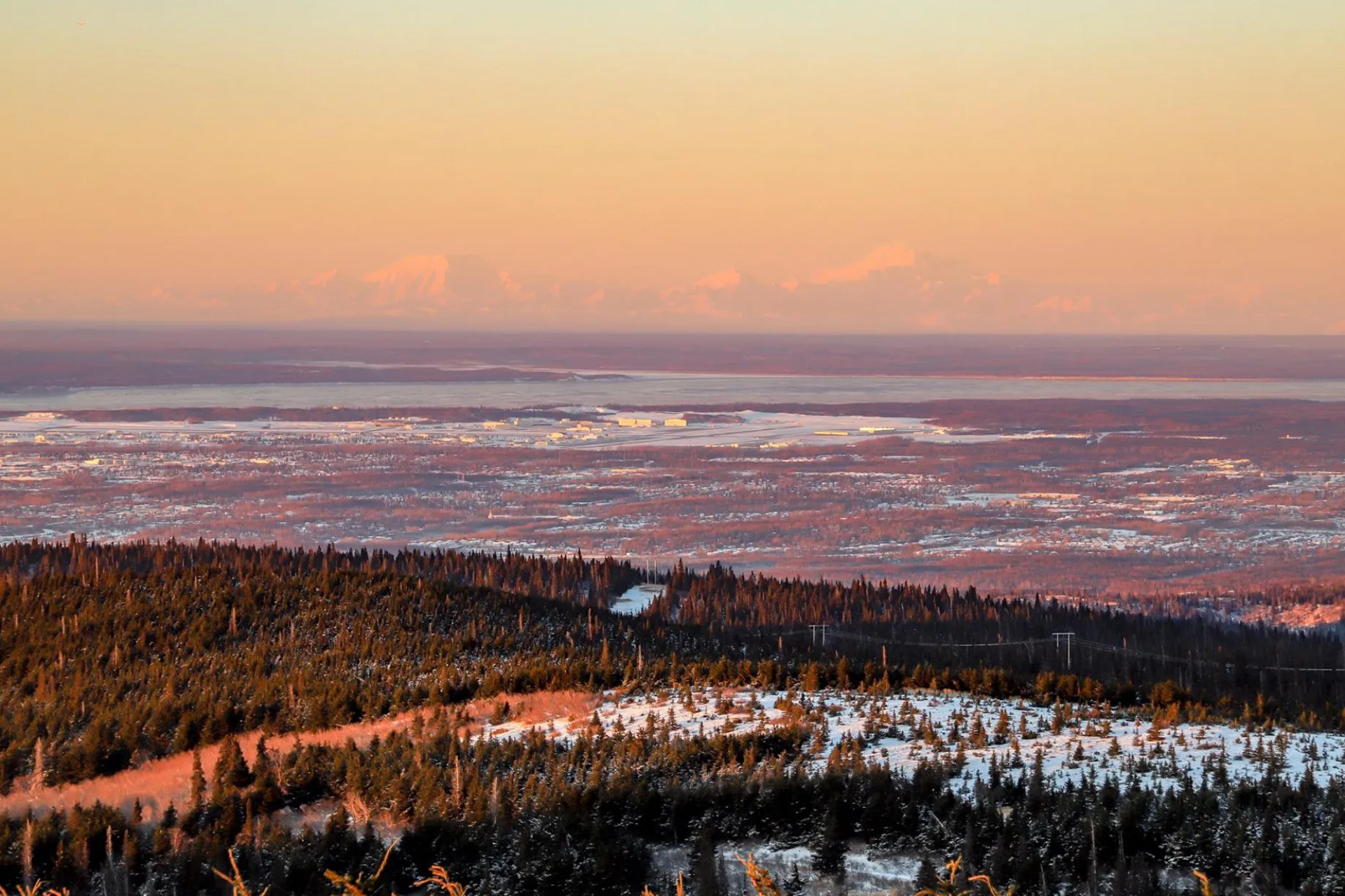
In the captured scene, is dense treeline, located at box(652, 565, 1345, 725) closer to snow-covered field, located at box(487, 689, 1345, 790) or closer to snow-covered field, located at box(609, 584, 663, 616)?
snow-covered field, located at box(609, 584, 663, 616)

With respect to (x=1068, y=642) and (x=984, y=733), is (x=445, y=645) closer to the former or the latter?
(x=984, y=733)

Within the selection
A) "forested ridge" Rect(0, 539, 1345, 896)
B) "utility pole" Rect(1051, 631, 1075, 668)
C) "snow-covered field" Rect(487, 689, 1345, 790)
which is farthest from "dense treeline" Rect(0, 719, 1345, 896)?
"utility pole" Rect(1051, 631, 1075, 668)

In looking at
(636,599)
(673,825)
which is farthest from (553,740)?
(636,599)

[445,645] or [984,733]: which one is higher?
[984,733]

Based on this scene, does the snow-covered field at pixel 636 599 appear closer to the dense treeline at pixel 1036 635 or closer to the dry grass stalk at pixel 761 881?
the dense treeline at pixel 1036 635

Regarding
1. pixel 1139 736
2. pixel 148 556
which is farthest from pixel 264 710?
pixel 148 556

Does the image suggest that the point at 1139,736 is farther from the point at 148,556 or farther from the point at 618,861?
the point at 148,556

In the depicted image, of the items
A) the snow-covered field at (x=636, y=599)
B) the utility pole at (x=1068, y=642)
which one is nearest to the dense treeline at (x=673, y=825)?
the utility pole at (x=1068, y=642)
